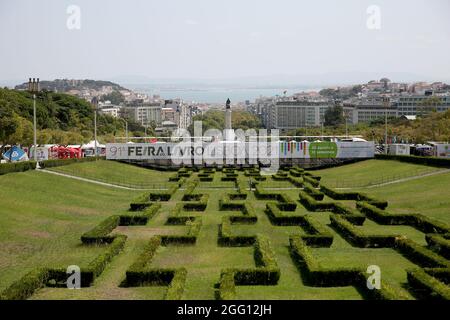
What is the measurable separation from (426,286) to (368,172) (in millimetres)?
34861

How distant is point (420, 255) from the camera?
1789 cm

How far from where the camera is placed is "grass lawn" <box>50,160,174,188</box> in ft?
141

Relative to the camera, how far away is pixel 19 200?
2631 centimetres

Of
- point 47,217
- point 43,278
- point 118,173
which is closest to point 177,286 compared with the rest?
point 43,278

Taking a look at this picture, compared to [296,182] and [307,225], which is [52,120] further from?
[307,225]

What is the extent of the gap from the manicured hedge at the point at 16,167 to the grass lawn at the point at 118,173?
10.6 ft

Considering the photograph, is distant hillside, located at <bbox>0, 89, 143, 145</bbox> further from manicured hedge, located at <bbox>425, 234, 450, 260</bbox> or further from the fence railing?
manicured hedge, located at <bbox>425, 234, 450, 260</bbox>

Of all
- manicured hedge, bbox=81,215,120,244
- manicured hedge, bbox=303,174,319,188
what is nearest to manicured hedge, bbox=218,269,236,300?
manicured hedge, bbox=81,215,120,244

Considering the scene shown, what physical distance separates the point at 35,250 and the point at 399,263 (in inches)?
499

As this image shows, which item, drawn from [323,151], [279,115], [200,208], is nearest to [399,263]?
[200,208]

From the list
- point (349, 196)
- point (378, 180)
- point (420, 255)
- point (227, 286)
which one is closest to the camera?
point (227, 286)

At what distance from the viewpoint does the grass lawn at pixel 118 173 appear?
4297 cm
